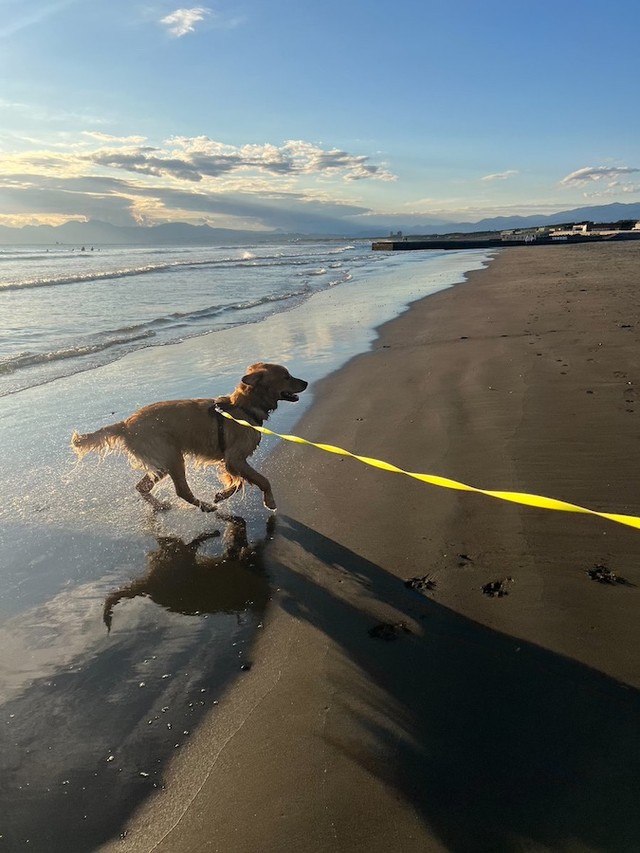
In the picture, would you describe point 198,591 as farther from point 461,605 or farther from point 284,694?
point 461,605

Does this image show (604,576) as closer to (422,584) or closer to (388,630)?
(422,584)

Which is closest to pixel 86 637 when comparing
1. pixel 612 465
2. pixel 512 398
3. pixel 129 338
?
pixel 612 465

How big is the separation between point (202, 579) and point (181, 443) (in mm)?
1631

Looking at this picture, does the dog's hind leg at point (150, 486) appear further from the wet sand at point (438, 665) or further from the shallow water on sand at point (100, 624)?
the wet sand at point (438, 665)

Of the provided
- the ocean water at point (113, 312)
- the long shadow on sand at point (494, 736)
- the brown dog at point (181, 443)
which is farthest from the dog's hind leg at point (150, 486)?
the ocean water at point (113, 312)

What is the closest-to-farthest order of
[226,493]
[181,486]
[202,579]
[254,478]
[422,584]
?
[422,584], [202,579], [254,478], [181,486], [226,493]

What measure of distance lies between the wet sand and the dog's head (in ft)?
2.30

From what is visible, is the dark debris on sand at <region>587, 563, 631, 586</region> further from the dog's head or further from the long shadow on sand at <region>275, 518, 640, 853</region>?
the dog's head

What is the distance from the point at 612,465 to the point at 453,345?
620 cm

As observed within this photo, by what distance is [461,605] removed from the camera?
3.43 metres

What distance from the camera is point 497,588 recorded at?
3570 mm

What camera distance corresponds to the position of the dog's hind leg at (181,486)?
16.9 ft

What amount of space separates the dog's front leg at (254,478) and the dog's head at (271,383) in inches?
35.3

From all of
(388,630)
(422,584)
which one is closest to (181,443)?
(422,584)
